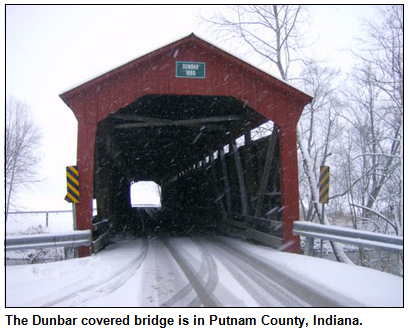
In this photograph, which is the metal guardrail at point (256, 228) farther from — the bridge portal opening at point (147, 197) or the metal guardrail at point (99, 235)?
the bridge portal opening at point (147, 197)

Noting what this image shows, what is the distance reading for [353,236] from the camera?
5758 mm

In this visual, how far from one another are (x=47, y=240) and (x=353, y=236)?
5.34 meters

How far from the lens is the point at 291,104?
26.8 ft

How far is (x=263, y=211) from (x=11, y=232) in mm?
13237

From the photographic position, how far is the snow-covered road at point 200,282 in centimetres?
413

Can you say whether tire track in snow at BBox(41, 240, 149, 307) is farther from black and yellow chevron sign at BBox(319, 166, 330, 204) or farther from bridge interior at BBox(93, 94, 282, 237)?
black and yellow chevron sign at BBox(319, 166, 330, 204)

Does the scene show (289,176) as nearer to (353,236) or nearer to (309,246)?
(309,246)

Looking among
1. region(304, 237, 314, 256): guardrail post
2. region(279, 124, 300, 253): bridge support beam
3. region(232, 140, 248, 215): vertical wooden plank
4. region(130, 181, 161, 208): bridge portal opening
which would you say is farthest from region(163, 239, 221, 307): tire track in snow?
region(130, 181, 161, 208): bridge portal opening

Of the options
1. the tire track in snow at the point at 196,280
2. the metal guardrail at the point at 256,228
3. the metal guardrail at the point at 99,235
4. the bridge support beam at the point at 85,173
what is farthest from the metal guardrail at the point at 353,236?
the bridge support beam at the point at 85,173

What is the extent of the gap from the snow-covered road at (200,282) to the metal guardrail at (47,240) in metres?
0.47

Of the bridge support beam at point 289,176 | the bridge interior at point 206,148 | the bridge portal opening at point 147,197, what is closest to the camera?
the bridge support beam at point 289,176

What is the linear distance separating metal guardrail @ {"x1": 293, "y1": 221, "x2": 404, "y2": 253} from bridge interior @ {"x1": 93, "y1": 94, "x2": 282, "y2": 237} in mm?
1714

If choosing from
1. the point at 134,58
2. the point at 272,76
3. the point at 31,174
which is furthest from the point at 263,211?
the point at 31,174

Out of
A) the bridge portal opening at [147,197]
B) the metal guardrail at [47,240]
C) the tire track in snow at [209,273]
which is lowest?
the bridge portal opening at [147,197]
